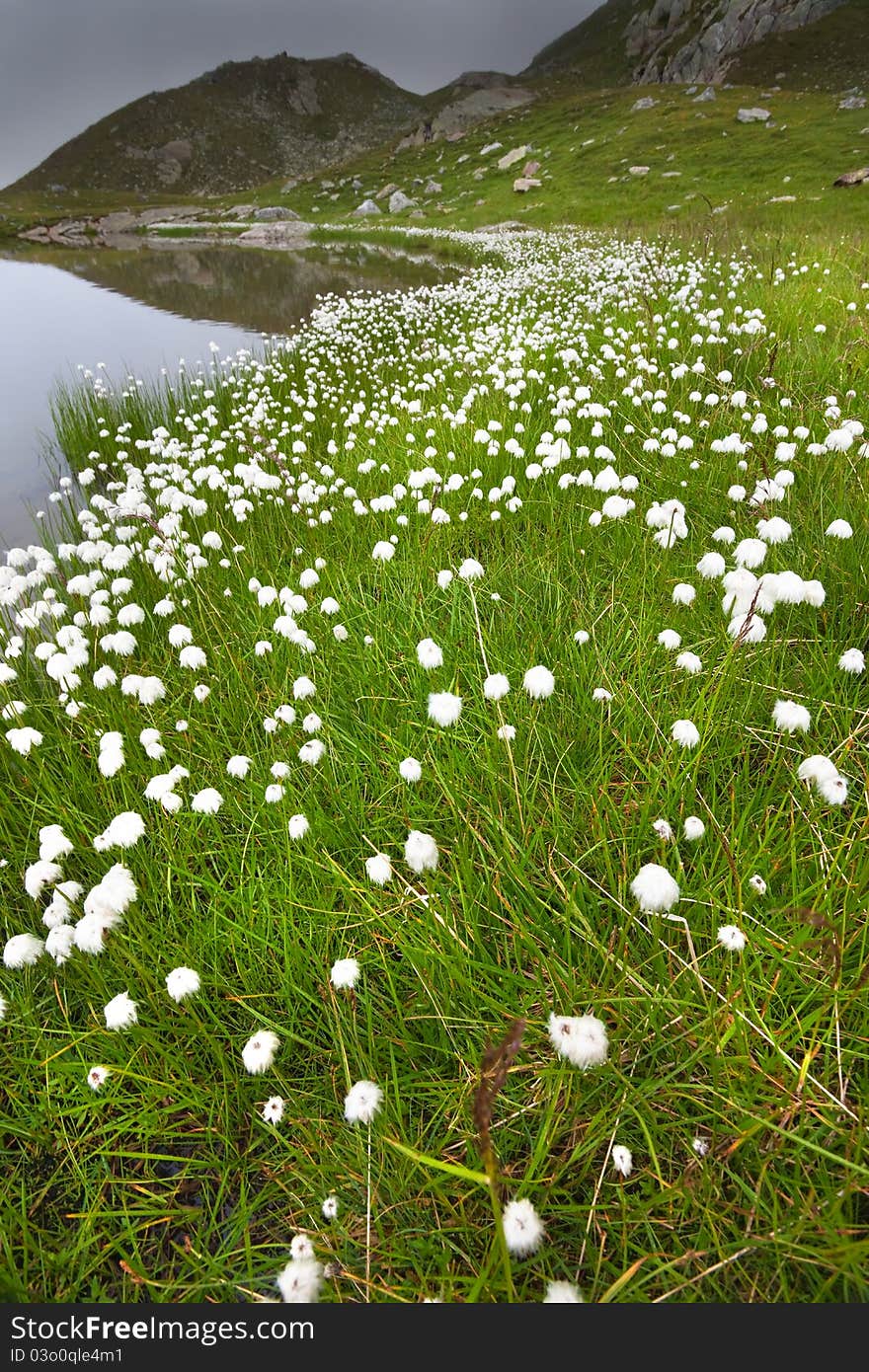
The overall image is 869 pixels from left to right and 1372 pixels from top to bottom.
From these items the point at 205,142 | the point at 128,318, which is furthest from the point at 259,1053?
the point at 205,142

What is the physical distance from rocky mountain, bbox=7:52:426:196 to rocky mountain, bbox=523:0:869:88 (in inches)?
2384

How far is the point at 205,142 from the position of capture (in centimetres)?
17338

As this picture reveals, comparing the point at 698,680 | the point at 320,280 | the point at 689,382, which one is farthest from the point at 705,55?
the point at 698,680

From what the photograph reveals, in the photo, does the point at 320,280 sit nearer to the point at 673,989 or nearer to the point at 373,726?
the point at 373,726

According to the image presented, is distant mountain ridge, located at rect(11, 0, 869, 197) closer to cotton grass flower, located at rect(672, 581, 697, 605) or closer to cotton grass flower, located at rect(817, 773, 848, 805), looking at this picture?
cotton grass flower, located at rect(672, 581, 697, 605)

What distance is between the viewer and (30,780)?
3.36 m

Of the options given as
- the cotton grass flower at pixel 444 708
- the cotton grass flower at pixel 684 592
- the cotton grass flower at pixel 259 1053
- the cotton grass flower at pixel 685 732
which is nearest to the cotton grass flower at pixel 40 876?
the cotton grass flower at pixel 259 1053

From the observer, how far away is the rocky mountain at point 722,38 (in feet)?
193

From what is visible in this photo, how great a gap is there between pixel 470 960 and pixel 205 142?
9252 inches

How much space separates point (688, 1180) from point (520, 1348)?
54cm

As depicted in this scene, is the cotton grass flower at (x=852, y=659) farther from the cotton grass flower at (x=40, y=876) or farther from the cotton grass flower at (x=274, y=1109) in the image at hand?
the cotton grass flower at (x=40, y=876)

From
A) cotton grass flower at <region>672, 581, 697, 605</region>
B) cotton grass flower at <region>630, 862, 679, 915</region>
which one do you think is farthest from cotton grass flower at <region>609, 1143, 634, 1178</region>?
cotton grass flower at <region>672, 581, 697, 605</region>

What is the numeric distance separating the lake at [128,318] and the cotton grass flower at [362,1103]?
747 centimetres

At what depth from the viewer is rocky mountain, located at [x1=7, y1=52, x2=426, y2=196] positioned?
163000 mm
